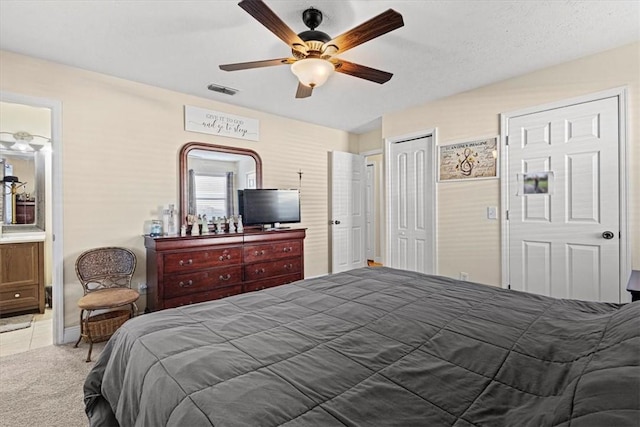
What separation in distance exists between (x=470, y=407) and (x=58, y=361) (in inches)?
124

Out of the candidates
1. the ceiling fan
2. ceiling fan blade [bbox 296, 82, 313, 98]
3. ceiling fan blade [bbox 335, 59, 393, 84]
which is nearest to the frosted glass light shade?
the ceiling fan

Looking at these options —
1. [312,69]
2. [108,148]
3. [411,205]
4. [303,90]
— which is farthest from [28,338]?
[411,205]

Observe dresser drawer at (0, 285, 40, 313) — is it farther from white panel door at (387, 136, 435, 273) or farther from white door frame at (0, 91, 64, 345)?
white panel door at (387, 136, 435, 273)

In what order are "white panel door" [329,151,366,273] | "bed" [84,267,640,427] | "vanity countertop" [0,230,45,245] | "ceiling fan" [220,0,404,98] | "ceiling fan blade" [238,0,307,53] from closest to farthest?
"bed" [84,267,640,427] → "ceiling fan blade" [238,0,307,53] → "ceiling fan" [220,0,404,98] → "vanity countertop" [0,230,45,245] → "white panel door" [329,151,366,273]

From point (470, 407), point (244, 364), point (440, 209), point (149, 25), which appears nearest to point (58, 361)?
point (244, 364)

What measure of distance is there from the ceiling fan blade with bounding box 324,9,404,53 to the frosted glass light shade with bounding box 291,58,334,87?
0.39 feet

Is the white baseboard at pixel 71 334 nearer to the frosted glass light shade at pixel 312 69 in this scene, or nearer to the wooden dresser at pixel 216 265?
the wooden dresser at pixel 216 265

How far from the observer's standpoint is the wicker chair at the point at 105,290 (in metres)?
2.66

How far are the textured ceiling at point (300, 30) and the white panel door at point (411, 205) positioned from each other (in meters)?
1.00

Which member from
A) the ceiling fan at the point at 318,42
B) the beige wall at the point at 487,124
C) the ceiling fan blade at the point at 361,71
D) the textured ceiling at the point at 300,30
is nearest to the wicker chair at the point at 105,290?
the textured ceiling at the point at 300,30

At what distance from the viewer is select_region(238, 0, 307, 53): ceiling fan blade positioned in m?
1.62

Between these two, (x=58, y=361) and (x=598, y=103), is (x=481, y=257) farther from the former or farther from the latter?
(x=58, y=361)

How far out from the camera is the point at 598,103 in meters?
2.78

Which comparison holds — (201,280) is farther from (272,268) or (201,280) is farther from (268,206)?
(268,206)
